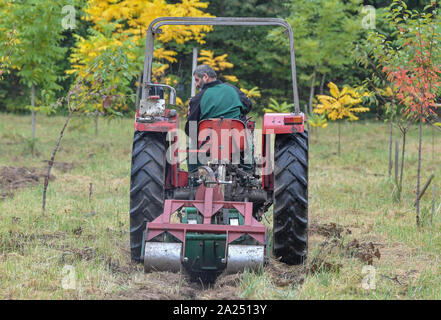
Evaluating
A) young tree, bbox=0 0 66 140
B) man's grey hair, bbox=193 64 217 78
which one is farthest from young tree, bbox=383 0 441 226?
young tree, bbox=0 0 66 140

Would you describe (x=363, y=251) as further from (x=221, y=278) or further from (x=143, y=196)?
(x=143, y=196)

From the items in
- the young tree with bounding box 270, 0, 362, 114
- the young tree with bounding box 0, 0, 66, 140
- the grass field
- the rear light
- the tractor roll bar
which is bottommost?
the grass field

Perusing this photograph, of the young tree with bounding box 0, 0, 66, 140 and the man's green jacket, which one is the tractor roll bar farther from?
the young tree with bounding box 0, 0, 66, 140

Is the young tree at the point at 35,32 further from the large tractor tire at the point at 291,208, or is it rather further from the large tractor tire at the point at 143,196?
the large tractor tire at the point at 291,208

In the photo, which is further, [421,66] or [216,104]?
[421,66]

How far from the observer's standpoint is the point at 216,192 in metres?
5.82

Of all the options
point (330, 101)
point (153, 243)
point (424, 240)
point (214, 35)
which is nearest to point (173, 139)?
point (153, 243)

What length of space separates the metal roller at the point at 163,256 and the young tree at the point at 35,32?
763 cm

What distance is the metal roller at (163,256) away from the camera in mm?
5336

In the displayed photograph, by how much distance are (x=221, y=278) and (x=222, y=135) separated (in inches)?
52.8

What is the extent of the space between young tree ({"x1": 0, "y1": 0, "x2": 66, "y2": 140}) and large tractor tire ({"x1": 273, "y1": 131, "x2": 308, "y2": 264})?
748cm

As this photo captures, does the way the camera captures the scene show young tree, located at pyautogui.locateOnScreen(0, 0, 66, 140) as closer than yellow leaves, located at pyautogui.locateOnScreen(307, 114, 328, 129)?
Yes

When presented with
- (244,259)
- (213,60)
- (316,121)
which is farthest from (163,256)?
(213,60)

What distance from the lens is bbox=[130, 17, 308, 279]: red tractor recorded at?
543cm
